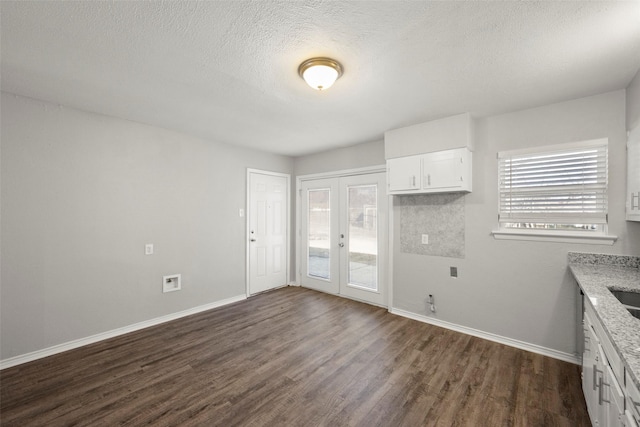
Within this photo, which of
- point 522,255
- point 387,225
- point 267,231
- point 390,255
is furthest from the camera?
point 267,231

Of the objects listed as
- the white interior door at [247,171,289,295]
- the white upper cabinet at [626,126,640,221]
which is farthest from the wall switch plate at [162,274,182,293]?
the white upper cabinet at [626,126,640,221]

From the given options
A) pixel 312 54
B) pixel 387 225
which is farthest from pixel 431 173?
pixel 312 54

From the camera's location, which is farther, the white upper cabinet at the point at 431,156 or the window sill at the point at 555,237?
the white upper cabinet at the point at 431,156

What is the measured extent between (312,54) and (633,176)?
276cm

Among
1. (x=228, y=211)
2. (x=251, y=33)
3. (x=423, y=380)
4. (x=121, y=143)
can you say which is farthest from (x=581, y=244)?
(x=121, y=143)

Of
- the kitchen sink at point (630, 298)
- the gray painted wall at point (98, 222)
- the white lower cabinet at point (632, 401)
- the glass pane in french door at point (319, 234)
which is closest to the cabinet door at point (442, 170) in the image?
the kitchen sink at point (630, 298)

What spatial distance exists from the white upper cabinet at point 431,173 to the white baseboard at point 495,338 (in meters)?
1.67

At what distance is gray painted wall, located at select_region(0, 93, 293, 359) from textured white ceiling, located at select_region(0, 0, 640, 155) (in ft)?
1.32

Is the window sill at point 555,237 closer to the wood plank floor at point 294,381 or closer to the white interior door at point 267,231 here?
the wood plank floor at point 294,381

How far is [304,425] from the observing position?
6.14ft

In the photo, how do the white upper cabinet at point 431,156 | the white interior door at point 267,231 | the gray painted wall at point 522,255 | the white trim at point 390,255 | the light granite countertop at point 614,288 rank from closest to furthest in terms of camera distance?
1. the light granite countertop at point 614,288
2. the gray painted wall at point 522,255
3. the white upper cabinet at point 431,156
4. the white trim at point 390,255
5. the white interior door at point 267,231

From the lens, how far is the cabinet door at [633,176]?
2.12m

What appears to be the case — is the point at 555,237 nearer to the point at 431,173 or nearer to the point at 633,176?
the point at 633,176

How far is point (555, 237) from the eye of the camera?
274cm
